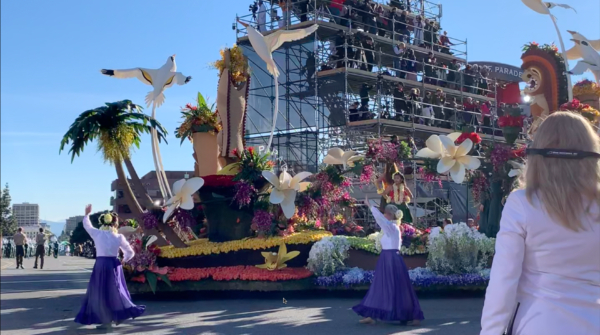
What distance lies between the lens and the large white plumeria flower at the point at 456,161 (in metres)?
12.1

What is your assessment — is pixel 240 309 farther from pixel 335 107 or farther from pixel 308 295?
pixel 335 107

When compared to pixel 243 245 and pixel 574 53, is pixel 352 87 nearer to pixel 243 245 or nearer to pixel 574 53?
pixel 574 53

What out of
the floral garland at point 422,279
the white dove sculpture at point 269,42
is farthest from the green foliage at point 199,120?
the floral garland at point 422,279

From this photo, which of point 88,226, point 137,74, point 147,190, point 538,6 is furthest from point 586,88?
point 147,190

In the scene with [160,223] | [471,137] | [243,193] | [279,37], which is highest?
[279,37]

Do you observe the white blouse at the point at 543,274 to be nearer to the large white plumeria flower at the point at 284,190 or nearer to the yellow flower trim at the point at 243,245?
the large white plumeria flower at the point at 284,190

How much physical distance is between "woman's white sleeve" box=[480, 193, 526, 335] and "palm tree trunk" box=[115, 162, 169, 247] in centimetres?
1141

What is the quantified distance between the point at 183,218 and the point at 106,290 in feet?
13.7

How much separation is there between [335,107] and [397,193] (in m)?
11.1

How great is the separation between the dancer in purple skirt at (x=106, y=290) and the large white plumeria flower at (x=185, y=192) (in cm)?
257

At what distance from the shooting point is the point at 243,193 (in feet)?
41.8

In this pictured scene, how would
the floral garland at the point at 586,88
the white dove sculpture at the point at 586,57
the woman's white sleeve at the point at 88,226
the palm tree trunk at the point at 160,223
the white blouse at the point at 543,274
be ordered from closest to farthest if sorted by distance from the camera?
the white blouse at the point at 543,274 → the woman's white sleeve at the point at 88,226 → the palm tree trunk at the point at 160,223 → the white dove sculpture at the point at 586,57 → the floral garland at the point at 586,88

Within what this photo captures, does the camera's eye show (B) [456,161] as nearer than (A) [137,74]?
Yes

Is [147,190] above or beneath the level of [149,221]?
above
